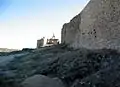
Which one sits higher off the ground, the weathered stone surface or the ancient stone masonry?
the ancient stone masonry

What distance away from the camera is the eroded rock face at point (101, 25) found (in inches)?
331

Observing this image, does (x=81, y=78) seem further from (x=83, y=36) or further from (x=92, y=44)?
(x=83, y=36)

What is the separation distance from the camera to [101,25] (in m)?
9.41

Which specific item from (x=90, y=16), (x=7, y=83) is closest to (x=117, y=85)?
(x=7, y=83)

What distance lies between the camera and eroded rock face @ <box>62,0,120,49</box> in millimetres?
8406

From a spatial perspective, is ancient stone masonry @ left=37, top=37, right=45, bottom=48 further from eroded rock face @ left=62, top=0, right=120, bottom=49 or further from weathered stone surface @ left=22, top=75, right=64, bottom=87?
weathered stone surface @ left=22, top=75, right=64, bottom=87

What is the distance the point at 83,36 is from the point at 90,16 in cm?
103

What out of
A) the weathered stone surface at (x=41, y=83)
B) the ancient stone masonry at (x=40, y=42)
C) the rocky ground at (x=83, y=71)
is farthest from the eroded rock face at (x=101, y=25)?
the ancient stone masonry at (x=40, y=42)

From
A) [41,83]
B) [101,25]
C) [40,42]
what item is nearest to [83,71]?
[41,83]

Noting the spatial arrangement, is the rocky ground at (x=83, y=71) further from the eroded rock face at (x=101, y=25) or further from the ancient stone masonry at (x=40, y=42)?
the ancient stone masonry at (x=40, y=42)

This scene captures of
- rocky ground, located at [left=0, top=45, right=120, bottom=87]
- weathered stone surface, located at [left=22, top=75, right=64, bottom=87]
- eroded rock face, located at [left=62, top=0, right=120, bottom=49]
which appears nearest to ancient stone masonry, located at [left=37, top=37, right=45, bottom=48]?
eroded rock face, located at [left=62, top=0, right=120, bottom=49]

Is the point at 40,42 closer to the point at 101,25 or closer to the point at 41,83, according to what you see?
the point at 101,25

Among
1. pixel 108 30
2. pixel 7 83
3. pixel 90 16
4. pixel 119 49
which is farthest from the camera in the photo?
pixel 90 16

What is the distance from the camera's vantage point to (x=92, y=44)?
394 inches
